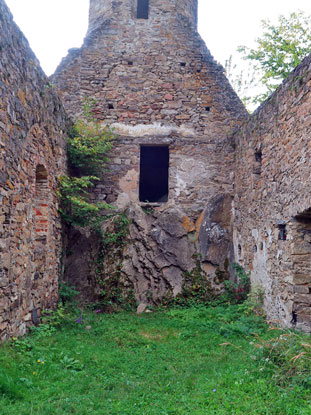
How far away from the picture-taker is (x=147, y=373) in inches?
163

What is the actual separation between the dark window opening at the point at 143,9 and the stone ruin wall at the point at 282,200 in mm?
4560

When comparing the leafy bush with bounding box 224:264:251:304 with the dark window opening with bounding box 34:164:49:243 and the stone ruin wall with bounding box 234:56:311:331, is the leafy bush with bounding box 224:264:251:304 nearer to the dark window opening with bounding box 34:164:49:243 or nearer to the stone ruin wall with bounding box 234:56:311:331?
the stone ruin wall with bounding box 234:56:311:331

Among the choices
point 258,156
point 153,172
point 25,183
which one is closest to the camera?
point 25,183

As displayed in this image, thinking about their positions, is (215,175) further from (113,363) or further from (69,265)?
(113,363)

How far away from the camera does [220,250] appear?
8102 millimetres

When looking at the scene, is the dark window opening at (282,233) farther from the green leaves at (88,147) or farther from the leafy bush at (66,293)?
the green leaves at (88,147)

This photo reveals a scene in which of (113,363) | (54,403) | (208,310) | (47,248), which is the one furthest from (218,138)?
(54,403)

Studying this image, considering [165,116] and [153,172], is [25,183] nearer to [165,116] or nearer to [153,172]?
[165,116]

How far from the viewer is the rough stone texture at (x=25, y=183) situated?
14.1 ft

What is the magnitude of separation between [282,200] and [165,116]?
13.4 ft

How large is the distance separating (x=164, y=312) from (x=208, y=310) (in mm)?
867

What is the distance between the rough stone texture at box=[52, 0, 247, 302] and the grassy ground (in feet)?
8.16

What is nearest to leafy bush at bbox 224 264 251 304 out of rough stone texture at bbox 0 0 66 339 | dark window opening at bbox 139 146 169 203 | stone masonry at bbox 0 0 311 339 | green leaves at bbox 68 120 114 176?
stone masonry at bbox 0 0 311 339

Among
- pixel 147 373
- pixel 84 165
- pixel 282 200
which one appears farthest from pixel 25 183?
pixel 282 200
